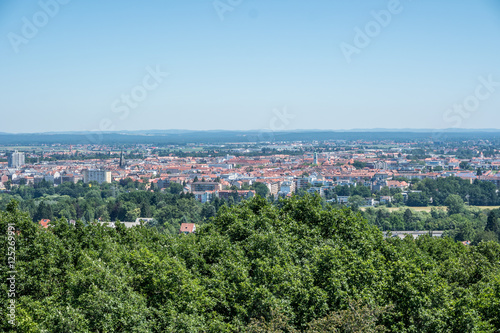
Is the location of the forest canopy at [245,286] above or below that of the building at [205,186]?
above

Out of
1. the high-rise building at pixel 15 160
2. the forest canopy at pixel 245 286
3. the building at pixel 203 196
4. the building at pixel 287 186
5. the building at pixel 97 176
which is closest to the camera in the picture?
the forest canopy at pixel 245 286

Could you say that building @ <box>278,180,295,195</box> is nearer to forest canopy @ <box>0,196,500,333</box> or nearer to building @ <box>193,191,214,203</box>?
building @ <box>193,191,214,203</box>

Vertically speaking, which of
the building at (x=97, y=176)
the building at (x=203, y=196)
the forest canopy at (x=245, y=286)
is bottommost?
the building at (x=203, y=196)

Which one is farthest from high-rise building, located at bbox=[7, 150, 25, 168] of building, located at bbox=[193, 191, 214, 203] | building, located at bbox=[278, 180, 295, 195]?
building, located at bbox=[278, 180, 295, 195]

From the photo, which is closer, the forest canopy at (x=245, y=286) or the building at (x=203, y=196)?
the forest canopy at (x=245, y=286)

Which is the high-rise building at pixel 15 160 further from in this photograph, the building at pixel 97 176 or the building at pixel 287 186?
the building at pixel 287 186

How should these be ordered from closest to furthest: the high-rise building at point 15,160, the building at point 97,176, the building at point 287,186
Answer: the building at point 287,186 < the building at point 97,176 < the high-rise building at point 15,160

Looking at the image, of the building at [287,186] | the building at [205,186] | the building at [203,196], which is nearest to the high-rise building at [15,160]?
the building at [205,186]

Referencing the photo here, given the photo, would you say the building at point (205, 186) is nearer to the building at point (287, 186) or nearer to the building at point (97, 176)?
the building at point (287, 186)

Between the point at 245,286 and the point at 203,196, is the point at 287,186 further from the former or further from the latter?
the point at 245,286
